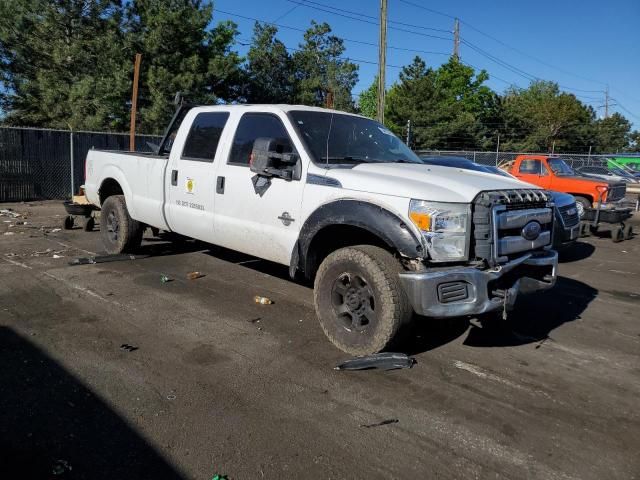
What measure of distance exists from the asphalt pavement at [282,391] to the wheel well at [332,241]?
65 centimetres

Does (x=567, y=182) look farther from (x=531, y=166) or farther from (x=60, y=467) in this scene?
(x=60, y=467)

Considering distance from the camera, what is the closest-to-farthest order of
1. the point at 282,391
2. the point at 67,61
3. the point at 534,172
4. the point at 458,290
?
the point at 282,391
the point at 458,290
the point at 534,172
the point at 67,61

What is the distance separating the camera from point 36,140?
14.7 m

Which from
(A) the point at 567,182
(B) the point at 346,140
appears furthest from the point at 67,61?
(B) the point at 346,140


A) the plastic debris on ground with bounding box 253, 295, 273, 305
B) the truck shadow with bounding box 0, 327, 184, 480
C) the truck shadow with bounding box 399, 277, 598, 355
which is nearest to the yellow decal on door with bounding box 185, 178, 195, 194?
the plastic debris on ground with bounding box 253, 295, 273, 305

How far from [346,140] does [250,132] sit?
1.03 metres

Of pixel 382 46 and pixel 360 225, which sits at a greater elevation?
pixel 382 46

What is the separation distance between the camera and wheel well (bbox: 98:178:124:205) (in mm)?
7432

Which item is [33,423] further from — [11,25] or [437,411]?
[11,25]

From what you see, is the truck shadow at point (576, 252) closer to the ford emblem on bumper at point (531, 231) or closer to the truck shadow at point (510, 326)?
the truck shadow at point (510, 326)

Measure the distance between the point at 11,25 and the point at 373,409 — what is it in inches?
1306

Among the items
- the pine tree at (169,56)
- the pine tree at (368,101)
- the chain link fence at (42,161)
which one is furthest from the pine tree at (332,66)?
the chain link fence at (42,161)

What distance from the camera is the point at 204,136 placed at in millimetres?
5902

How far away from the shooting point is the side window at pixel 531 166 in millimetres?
12938
